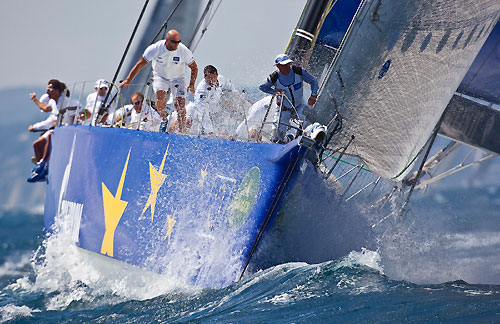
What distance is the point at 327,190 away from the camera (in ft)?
16.9

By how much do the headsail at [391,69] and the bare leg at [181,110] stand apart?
48.5 inches

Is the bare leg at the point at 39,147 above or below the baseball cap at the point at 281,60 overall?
below

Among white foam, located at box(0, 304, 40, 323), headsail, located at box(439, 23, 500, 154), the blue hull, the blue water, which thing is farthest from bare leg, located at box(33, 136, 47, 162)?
headsail, located at box(439, 23, 500, 154)

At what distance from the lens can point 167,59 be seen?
6457 mm

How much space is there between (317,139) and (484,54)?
120 inches

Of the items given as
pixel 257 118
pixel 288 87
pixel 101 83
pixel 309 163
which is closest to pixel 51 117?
pixel 101 83

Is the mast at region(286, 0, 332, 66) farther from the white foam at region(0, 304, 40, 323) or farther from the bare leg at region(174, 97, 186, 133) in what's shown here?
the white foam at region(0, 304, 40, 323)

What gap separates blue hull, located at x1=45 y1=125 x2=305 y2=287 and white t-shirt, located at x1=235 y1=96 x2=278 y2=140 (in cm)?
27

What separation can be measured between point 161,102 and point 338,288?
8.56 ft

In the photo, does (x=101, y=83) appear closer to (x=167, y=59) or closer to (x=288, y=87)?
(x=167, y=59)

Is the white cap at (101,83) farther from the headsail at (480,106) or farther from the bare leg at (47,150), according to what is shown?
the headsail at (480,106)

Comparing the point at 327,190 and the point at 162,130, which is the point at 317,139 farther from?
the point at 162,130

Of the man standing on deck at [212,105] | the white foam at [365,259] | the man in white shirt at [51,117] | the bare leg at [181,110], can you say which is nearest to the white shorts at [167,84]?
the bare leg at [181,110]

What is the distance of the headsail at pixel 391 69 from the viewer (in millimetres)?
5258
